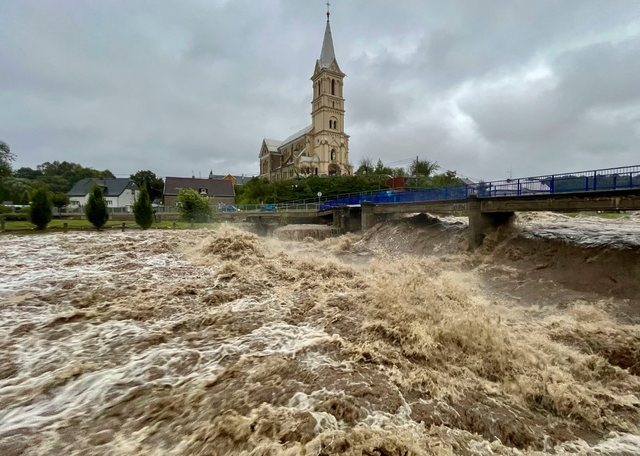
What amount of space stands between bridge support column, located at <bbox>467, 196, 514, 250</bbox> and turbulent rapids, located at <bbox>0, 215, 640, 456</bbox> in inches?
313

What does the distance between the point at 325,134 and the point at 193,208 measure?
53254mm

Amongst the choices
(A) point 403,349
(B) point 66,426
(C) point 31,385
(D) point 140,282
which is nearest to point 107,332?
(C) point 31,385

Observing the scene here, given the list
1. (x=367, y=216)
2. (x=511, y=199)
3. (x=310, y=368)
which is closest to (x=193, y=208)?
(x=367, y=216)

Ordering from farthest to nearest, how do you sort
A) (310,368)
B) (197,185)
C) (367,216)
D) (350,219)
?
(197,185) < (350,219) < (367,216) < (310,368)

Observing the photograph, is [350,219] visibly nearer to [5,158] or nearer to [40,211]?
[40,211]

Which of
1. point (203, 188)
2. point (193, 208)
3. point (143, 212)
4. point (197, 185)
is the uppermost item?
point (197, 185)

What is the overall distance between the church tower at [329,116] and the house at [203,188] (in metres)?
26.1

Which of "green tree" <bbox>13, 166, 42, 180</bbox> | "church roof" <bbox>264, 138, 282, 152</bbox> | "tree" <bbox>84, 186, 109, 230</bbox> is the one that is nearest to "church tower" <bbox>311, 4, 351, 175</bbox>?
"church roof" <bbox>264, 138, 282, 152</bbox>

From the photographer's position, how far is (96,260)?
14.6 meters

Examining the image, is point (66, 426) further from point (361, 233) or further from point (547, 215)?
point (547, 215)

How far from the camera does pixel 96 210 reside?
3166cm

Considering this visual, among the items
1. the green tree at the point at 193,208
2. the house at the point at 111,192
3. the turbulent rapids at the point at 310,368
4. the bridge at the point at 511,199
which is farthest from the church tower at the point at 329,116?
the turbulent rapids at the point at 310,368

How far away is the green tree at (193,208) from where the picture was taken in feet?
130

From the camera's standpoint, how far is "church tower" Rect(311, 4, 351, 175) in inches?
3307
